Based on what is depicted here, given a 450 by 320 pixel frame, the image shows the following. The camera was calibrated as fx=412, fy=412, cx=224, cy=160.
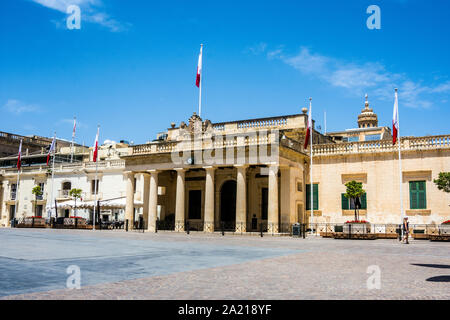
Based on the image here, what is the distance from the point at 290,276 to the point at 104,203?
3211 cm

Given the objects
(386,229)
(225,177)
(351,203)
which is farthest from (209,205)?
(386,229)

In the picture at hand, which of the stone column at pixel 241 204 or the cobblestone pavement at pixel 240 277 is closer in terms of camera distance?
the cobblestone pavement at pixel 240 277

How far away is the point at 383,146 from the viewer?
1254 inches

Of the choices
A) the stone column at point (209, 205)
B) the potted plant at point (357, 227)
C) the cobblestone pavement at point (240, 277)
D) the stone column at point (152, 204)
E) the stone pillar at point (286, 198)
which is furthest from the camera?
the stone column at point (152, 204)

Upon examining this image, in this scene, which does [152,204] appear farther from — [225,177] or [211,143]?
[211,143]

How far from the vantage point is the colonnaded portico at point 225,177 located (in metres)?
29.8

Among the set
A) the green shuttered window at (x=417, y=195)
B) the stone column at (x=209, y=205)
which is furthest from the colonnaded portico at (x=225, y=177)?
the green shuttered window at (x=417, y=195)

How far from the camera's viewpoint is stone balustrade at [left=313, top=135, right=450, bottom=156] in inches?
1175

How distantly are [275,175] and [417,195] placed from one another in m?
10.7

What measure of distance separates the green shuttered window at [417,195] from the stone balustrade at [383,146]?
2.63 metres

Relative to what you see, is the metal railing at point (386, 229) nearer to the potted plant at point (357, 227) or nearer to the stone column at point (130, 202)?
the potted plant at point (357, 227)

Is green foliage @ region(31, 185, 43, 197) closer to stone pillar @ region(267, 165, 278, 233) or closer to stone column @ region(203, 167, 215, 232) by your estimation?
stone column @ region(203, 167, 215, 232)

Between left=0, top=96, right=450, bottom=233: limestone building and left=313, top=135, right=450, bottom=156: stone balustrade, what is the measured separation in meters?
0.07
